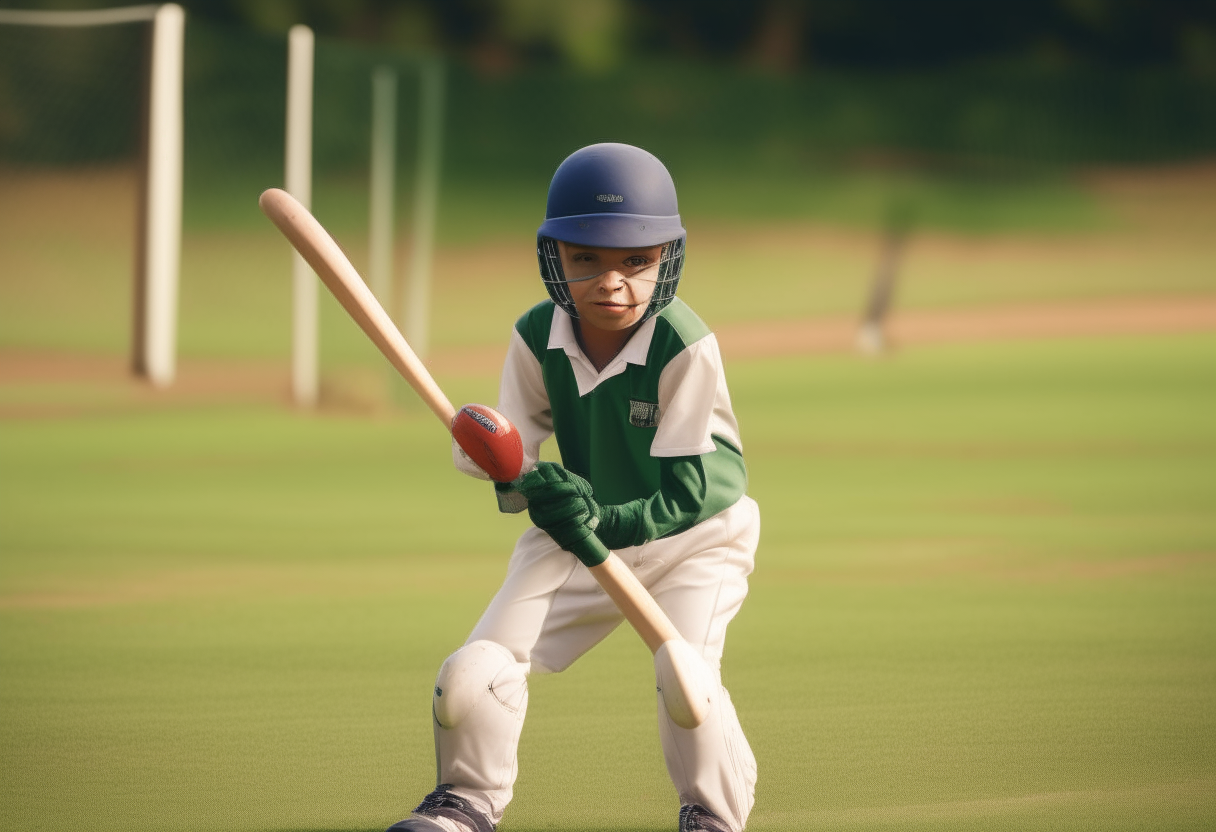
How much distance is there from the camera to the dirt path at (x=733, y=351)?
1289 cm

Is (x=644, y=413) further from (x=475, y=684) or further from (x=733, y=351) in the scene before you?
(x=733, y=351)

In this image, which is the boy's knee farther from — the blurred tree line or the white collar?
the blurred tree line

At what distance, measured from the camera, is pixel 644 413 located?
141 inches

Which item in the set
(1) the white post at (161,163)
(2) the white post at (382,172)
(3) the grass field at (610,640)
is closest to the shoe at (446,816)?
(3) the grass field at (610,640)

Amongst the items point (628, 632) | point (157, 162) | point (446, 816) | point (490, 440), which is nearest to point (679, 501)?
point (490, 440)

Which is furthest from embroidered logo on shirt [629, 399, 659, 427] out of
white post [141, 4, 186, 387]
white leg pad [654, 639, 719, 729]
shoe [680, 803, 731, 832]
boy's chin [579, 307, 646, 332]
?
white post [141, 4, 186, 387]

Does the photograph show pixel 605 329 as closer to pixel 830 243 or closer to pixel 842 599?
pixel 842 599

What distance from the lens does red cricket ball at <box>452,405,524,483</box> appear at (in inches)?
127

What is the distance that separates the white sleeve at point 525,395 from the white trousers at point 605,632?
0.73 ft

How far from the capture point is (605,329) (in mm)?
3568

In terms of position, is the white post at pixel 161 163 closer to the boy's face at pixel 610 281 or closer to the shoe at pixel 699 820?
the boy's face at pixel 610 281

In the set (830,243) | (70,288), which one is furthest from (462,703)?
(830,243)

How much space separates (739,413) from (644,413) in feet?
28.5

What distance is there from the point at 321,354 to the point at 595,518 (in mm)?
13512
